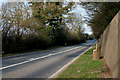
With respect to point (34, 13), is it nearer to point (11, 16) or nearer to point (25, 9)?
point (25, 9)

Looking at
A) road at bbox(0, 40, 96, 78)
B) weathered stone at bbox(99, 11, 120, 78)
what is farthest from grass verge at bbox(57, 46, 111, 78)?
road at bbox(0, 40, 96, 78)

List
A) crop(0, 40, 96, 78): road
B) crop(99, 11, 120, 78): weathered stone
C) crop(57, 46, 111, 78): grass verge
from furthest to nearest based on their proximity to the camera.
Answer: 1. crop(0, 40, 96, 78): road
2. crop(57, 46, 111, 78): grass verge
3. crop(99, 11, 120, 78): weathered stone

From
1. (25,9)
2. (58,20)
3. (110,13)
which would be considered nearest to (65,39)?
(58,20)

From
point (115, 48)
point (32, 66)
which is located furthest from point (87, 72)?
point (32, 66)

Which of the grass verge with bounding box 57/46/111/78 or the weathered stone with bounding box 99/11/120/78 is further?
the grass verge with bounding box 57/46/111/78

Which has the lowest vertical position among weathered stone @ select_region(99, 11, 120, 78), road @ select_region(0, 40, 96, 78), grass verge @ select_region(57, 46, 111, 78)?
road @ select_region(0, 40, 96, 78)

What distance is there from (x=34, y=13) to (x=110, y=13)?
1811 centimetres

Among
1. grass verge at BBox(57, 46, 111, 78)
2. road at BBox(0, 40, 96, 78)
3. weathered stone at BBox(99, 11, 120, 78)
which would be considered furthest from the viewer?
road at BBox(0, 40, 96, 78)

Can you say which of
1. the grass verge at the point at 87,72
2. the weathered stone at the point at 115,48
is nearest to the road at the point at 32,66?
the grass verge at the point at 87,72

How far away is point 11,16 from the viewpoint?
19453 mm

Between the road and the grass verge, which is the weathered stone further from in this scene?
the road

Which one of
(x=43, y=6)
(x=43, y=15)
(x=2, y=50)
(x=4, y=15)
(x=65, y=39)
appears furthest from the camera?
(x=65, y=39)

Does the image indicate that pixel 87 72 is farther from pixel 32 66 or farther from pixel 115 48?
pixel 32 66

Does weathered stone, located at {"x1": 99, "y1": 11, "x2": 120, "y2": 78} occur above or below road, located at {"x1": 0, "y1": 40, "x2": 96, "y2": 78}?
above
